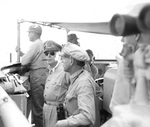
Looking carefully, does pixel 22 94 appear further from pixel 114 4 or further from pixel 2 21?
pixel 2 21

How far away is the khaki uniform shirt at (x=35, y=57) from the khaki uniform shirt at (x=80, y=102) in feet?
4.81

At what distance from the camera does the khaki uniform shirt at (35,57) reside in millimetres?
3109

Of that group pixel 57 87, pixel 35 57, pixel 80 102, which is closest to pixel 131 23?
pixel 80 102

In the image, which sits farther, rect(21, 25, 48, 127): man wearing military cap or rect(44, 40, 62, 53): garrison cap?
rect(21, 25, 48, 127): man wearing military cap

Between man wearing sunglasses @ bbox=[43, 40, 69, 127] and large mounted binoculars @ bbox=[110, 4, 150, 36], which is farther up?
large mounted binoculars @ bbox=[110, 4, 150, 36]

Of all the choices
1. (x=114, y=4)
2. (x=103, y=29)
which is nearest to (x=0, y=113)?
(x=103, y=29)

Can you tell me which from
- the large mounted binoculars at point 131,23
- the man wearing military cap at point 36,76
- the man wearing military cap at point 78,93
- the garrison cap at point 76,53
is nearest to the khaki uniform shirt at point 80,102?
the man wearing military cap at point 78,93

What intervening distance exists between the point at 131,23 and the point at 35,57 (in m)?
2.78

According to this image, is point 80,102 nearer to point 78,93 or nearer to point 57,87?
point 78,93

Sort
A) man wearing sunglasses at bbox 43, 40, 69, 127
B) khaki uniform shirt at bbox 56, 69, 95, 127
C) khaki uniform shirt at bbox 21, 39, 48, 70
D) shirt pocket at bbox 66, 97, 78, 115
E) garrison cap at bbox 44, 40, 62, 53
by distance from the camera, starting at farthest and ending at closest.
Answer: khaki uniform shirt at bbox 21, 39, 48, 70
garrison cap at bbox 44, 40, 62, 53
man wearing sunglasses at bbox 43, 40, 69, 127
shirt pocket at bbox 66, 97, 78, 115
khaki uniform shirt at bbox 56, 69, 95, 127

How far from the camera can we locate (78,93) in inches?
64.0

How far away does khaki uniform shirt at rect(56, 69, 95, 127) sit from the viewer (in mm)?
1562

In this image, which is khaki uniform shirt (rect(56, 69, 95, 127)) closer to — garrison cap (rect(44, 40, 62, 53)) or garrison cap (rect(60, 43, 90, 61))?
garrison cap (rect(60, 43, 90, 61))

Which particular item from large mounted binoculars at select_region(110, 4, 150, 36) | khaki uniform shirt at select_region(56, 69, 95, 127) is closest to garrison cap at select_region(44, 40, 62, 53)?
khaki uniform shirt at select_region(56, 69, 95, 127)
